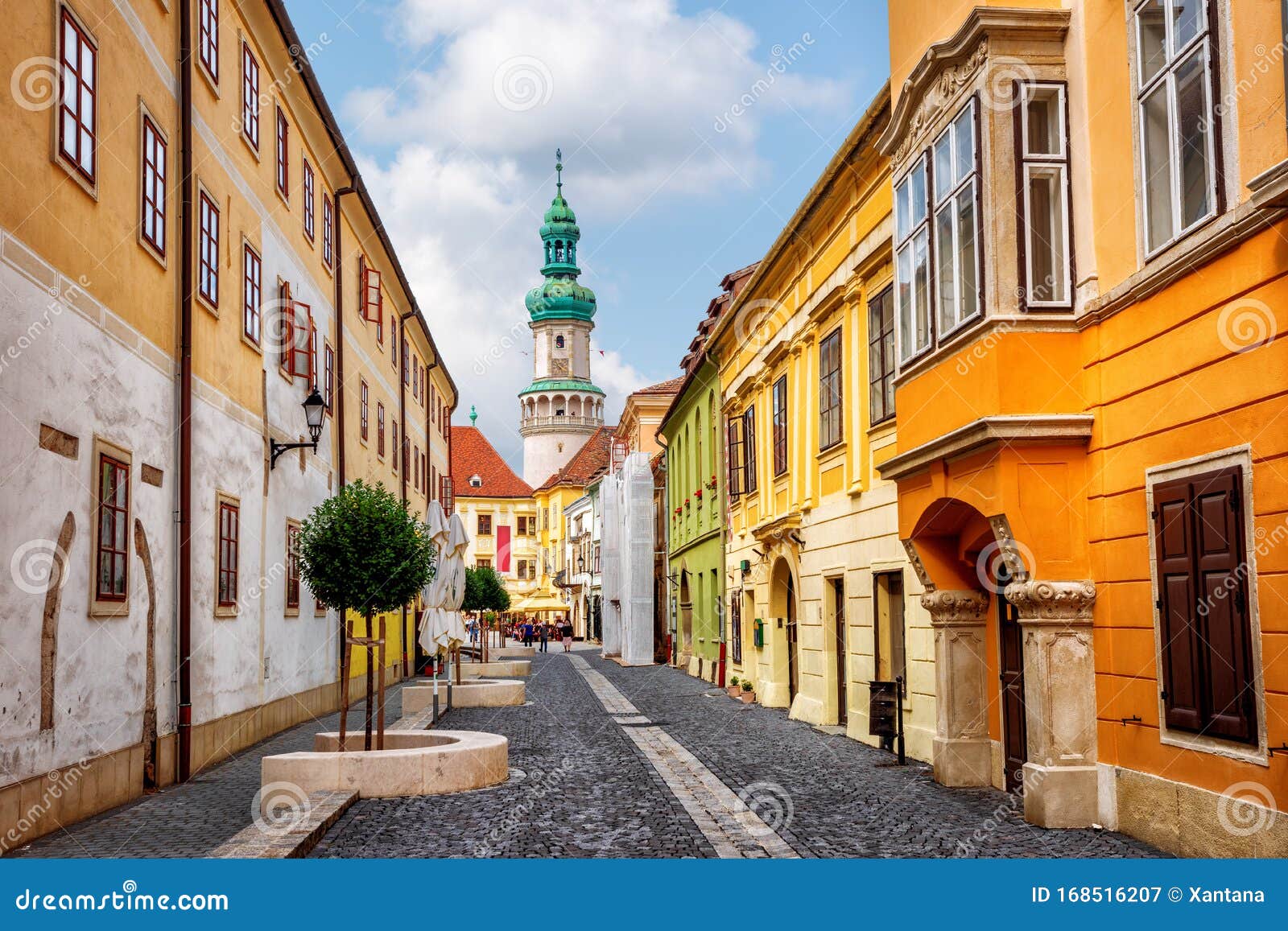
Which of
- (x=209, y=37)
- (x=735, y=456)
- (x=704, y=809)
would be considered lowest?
(x=704, y=809)

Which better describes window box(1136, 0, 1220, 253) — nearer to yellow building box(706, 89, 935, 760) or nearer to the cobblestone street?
the cobblestone street

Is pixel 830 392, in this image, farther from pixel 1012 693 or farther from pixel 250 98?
pixel 250 98

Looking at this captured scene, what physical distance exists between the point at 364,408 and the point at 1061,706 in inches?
831

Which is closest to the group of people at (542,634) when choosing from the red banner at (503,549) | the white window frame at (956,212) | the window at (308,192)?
the red banner at (503,549)

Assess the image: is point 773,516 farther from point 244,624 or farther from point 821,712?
point 244,624

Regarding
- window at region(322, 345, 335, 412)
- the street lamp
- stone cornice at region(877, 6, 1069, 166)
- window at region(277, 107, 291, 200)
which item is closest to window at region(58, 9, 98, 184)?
the street lamp

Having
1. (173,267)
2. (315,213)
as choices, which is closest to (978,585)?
(173,267)

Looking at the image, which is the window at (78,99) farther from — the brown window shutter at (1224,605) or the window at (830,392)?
the window at (830,392)

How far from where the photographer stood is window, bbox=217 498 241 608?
15719 mm

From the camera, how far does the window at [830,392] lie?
18.7 m

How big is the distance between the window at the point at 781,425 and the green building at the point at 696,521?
7.58 m

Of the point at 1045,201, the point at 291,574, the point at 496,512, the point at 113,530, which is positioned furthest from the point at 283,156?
the point at 496,512

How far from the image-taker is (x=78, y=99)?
36.2ft

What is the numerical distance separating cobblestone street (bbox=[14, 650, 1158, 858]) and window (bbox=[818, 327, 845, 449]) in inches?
171
